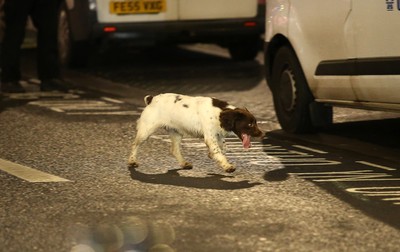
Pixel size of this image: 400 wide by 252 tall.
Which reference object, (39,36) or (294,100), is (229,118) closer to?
(294,100)

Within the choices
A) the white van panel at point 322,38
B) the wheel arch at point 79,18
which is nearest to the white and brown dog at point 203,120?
the white van panel at point 322,38

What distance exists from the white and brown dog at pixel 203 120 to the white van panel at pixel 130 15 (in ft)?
18.7

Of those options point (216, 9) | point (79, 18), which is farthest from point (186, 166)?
point (79, 18)

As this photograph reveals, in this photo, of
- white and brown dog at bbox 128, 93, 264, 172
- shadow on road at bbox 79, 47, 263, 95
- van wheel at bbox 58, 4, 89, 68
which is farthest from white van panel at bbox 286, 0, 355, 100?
van wheel at bbox 58, 4, 89, 68

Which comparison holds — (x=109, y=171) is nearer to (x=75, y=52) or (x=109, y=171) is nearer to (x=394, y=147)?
(x=394, y=147)

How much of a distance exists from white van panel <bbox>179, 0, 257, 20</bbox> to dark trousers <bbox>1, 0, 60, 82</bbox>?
1779 mm

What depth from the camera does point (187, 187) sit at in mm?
6551

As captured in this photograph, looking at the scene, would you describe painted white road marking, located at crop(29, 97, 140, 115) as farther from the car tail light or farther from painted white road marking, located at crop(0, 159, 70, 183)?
painted white road marking, located at crop(0, 159, 70, 183)

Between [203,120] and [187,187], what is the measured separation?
1.47ft

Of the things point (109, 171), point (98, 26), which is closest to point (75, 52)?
point (98, 26)

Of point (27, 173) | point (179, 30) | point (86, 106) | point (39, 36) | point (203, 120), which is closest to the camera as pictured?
point (203, 120)

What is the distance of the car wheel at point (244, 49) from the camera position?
47.2 ft

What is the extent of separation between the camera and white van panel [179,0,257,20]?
12.8 m

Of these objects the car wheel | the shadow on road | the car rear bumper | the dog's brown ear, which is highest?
the dog's brown ear
